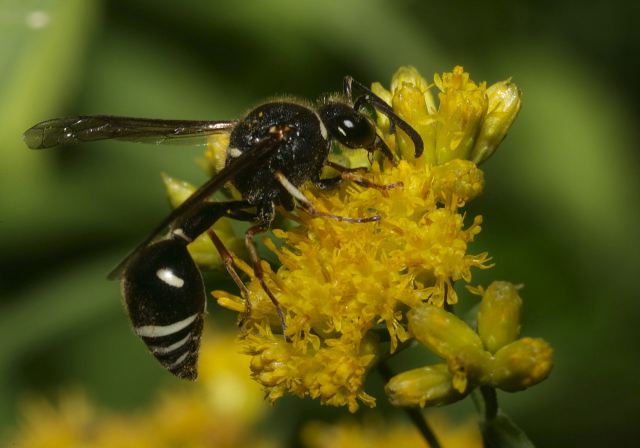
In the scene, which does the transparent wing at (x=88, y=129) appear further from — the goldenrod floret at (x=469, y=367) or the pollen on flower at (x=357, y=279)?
the goldenrod floret at (x=469, y=367)

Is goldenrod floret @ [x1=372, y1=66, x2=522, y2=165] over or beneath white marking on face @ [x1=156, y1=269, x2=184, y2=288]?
over

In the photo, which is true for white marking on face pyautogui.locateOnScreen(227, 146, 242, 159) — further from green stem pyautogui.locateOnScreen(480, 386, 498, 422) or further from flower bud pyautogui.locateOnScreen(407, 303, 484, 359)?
green stem pyautogui.locateOnScreen(480, 386, 498, 422)

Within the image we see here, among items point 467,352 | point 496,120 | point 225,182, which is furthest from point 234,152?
point 467,352

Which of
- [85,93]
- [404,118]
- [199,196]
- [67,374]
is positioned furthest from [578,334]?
[85,93]

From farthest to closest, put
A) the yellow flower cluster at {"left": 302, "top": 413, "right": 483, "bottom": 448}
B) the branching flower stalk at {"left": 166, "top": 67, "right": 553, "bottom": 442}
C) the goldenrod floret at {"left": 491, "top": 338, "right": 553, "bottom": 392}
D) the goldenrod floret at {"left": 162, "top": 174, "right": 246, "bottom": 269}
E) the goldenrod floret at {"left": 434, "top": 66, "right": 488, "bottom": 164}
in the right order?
the yellow flower cluster at {"left": 302, "top": 413, "right": 483, "bottom": 448} < the goldenrod floret at {"left": 162, "top": 174, "right": 246, "bottom": 269} < the goldenrod floret at {"left": 434, "top": 66, "right": 488, "bottom": 164} < the branching flower stalk at {"left": 166, "top": 67, "right": 553, "bottom": 442} < the goldenrod floret at {"left": 491, "top": 338, "right": 553, "bottom": 392}

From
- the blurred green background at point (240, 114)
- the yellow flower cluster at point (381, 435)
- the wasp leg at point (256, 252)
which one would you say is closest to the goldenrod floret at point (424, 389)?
the wasp leg at point (256, 252)

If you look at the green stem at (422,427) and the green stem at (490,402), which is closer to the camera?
Answer: the green stem at (490,402)

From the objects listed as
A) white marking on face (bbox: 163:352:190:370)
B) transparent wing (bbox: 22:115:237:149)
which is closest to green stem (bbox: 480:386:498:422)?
white marking on face (bbox: 163:352:190:370)
